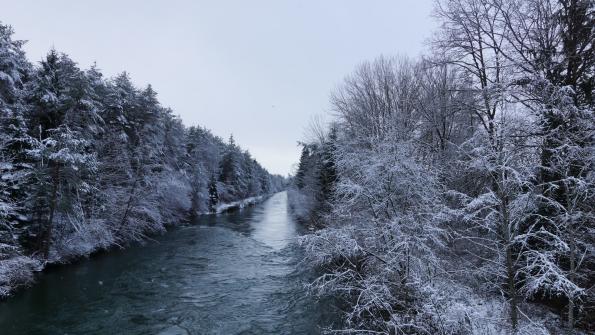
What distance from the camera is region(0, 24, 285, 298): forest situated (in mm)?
14344

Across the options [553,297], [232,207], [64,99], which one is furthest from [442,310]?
[232,207]

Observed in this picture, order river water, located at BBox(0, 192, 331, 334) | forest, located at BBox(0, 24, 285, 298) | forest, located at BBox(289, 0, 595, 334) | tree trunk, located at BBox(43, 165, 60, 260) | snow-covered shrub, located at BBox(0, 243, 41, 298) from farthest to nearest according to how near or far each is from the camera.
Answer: tree trunk, located at BBox(43, 165, 60, 260), forest, located at BBox(0, 24, 285, 298), snow-covered shrub, located at BBox(0, 243, 41, 298), river water, located at BBox(0, 192, 331, 334), forest, located at BBox(289, 0, 595, 334)

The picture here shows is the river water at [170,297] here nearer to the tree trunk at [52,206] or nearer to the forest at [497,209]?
the tree trunk at [52,206]

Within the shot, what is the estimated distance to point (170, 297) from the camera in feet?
41.3

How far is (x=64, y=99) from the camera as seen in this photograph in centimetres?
1719

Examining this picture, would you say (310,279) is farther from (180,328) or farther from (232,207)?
(232,207)

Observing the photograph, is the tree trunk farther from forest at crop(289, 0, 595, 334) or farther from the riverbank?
forest at crop(289, 0, 595, 334)

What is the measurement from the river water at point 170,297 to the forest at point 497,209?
2916 mm

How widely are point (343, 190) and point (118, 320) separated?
8690 millimetres

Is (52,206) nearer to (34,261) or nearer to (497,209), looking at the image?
(34,261)

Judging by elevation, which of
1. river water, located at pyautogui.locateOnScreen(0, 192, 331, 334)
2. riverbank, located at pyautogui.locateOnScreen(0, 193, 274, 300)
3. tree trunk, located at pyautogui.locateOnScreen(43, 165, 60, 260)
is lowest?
river water, located at pyautogui.locateOnScreen(0, 192, 331, 334)

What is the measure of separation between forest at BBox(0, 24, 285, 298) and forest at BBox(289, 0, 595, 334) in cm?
1311

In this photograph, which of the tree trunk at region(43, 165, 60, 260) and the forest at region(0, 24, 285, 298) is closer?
the forest at region(0, 24, 285, 298)

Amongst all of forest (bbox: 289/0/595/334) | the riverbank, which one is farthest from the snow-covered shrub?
forest (bbox: 289/0/595/334)
